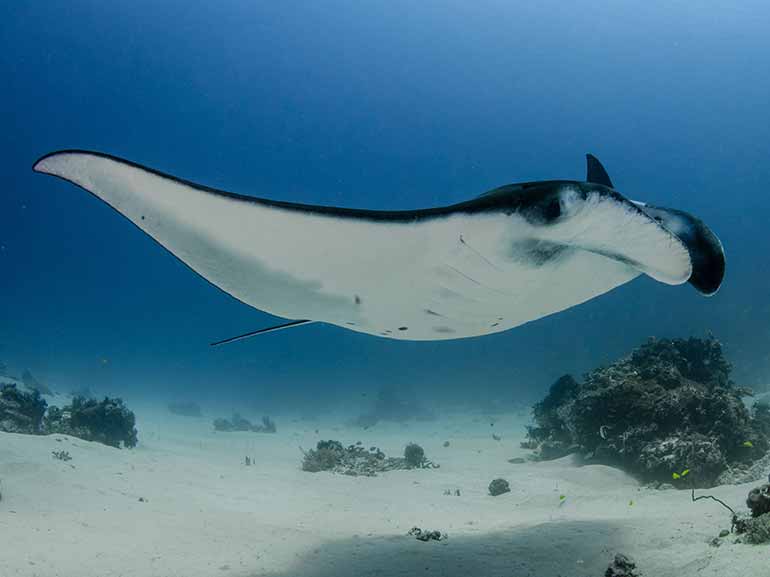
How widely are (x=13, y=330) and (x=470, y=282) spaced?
224 ft

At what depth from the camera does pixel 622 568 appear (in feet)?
10.1

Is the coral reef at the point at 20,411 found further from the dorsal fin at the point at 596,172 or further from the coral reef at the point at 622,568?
the dorsal fin at the point at 596,172

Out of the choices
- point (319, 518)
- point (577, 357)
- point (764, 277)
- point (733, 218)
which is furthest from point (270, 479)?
point (733, 218)

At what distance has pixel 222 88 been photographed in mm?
57094

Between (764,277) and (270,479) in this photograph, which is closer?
(270,479)

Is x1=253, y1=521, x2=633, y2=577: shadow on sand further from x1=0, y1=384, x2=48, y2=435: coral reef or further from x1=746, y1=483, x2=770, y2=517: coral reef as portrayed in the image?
x1=0, y1=384, x2=48, y2=435: coral reef

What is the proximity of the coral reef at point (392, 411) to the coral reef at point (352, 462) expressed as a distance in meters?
14.2

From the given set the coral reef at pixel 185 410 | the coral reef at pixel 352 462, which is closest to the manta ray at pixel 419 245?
the coral reef at pixel 352 462

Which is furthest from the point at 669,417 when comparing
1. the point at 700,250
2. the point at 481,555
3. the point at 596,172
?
the point at 700,250

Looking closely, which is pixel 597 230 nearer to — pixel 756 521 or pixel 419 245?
pixel 419 245

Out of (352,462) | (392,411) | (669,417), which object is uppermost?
(392,411)

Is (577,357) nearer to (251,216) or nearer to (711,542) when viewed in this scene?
(711,542)

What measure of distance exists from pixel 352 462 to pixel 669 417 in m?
6.27

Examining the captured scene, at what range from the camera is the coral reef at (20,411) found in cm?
952
